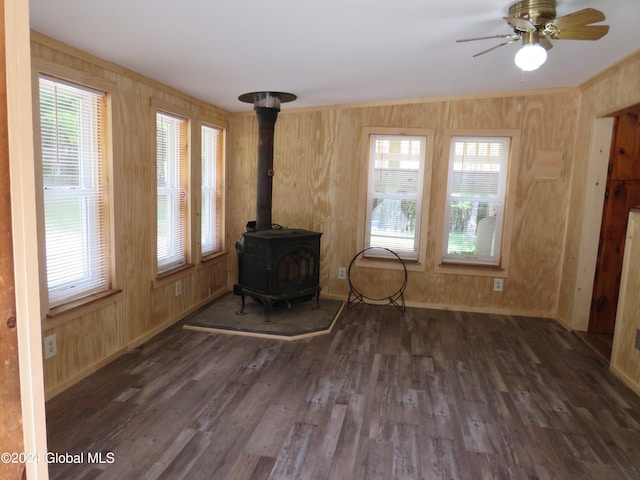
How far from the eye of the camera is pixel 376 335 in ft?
12.5

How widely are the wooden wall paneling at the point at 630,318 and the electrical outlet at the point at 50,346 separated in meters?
3.84

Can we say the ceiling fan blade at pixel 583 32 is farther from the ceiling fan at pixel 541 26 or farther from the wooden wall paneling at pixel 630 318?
the wooden wall paneling at pixel 630 318

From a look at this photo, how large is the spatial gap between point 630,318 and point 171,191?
12.7 ft

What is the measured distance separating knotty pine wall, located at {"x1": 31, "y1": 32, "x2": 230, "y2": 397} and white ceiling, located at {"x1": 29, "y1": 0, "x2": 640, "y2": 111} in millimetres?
129

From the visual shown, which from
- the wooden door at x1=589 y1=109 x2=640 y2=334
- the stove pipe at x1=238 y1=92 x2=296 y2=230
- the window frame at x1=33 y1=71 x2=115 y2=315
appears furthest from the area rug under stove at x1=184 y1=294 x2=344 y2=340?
the wooden door at x1=589 y1=109 x2=640 y2=334

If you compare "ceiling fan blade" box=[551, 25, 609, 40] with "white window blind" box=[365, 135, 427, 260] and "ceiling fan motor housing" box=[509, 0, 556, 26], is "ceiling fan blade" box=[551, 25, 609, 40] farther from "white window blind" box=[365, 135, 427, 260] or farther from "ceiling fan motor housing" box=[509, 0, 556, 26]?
"white window blind" box=[365, 135, 427, 260]

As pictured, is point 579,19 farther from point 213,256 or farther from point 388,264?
point 213,256

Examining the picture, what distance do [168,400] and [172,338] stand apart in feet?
3.50

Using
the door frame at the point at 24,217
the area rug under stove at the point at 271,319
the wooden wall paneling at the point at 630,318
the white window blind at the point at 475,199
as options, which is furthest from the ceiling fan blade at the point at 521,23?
the area rug under stove at the point at 271,319

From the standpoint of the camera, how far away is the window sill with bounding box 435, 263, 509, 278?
4500mm

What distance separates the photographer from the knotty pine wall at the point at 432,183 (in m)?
4.31

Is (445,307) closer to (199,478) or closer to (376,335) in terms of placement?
(376,335)

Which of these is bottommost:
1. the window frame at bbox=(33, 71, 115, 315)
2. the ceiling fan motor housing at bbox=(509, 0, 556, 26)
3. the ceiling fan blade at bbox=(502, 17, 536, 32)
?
the window frame at bbox=(33, 71, 115, 315)

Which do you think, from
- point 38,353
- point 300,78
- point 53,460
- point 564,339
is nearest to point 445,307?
point 564,339
